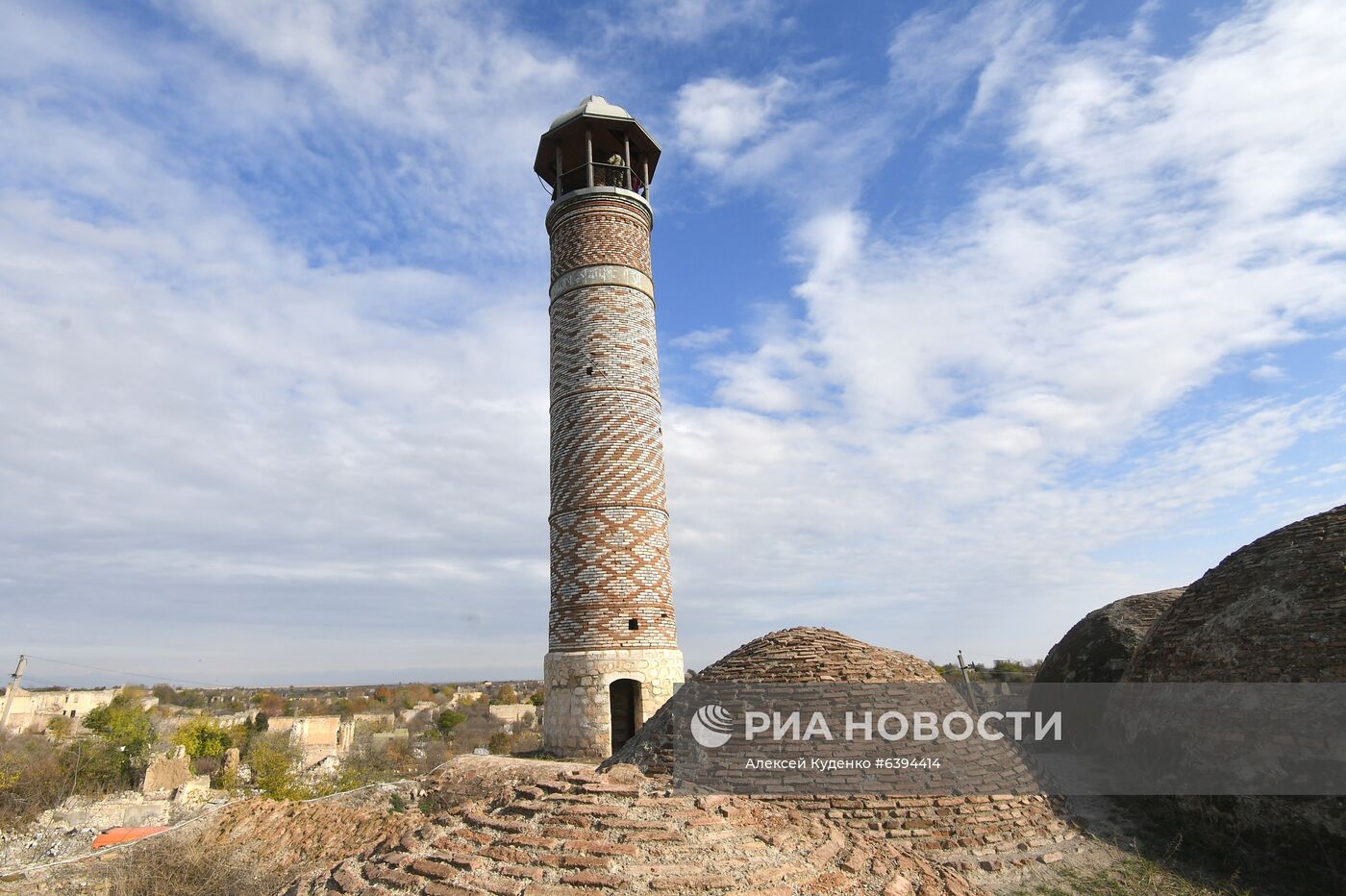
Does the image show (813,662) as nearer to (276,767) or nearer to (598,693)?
(598,693)

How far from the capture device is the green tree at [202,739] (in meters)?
24.5

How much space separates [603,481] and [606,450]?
57cm

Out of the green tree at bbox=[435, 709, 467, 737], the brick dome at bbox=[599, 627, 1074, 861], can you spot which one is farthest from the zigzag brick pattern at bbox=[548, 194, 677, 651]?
the green tree at bbox=[435, 709, 467, 737]

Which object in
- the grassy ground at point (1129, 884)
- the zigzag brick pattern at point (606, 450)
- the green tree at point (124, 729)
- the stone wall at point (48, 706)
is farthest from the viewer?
the stone wall at point (48, 706)

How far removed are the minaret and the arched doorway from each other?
23 millimetres

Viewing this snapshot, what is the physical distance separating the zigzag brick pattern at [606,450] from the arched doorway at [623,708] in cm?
74

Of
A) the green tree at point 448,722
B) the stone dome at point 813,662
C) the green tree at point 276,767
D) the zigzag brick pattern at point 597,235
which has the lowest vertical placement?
the green tree at point 448,722

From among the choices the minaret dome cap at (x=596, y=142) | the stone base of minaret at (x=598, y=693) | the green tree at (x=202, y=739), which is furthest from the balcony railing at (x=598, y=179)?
the green tree at (x=202, y=739)

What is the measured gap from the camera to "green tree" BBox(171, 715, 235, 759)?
24484mm

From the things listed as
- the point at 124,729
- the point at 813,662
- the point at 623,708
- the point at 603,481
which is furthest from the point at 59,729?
the point at 813,662

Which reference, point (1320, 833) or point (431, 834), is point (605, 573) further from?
point (1320, 833)

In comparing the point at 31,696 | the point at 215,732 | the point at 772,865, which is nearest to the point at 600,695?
the point at 772,865

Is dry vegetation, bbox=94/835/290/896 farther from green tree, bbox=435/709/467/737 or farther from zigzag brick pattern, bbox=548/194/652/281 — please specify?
green tree, bbox=435/709/467/737

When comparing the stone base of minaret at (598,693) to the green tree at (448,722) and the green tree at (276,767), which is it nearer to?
the green tree at (276,767)
